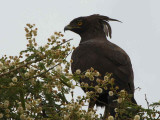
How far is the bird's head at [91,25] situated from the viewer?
9.00 meters

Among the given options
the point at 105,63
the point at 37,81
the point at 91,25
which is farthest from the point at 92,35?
the point at 37,81

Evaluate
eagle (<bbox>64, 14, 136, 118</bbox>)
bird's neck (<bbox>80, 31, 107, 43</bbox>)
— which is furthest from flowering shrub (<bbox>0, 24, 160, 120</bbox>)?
bird's neck (<bbox>80, 31, 107, 43</bbox>)

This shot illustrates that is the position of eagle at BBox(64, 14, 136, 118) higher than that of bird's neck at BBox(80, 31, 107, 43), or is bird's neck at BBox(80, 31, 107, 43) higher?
bird's neck at BBox(80, 31, 107, 43)

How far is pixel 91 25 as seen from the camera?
9047 millimetres

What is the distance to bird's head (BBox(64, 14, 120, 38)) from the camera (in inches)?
354

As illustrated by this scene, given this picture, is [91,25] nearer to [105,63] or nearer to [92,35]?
[92,35]

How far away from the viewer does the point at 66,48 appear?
3.63m

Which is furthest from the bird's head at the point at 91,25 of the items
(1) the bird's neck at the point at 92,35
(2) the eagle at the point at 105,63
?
(2) the eagle at the point at 105,63

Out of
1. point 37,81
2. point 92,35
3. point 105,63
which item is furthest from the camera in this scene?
point 92,35

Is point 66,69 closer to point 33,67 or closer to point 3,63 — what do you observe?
point 33,67

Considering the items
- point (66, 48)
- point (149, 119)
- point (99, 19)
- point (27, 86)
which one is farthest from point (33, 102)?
point (99, 19)

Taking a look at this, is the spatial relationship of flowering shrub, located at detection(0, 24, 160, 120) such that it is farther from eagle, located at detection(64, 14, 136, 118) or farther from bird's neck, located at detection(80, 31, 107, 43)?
bird's neck, located at detection(80, 31, 107, 43)

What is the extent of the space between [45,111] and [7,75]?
2.50ft

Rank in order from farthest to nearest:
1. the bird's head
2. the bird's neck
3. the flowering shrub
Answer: the bird's head
the bird's neck
the flowering shrub
